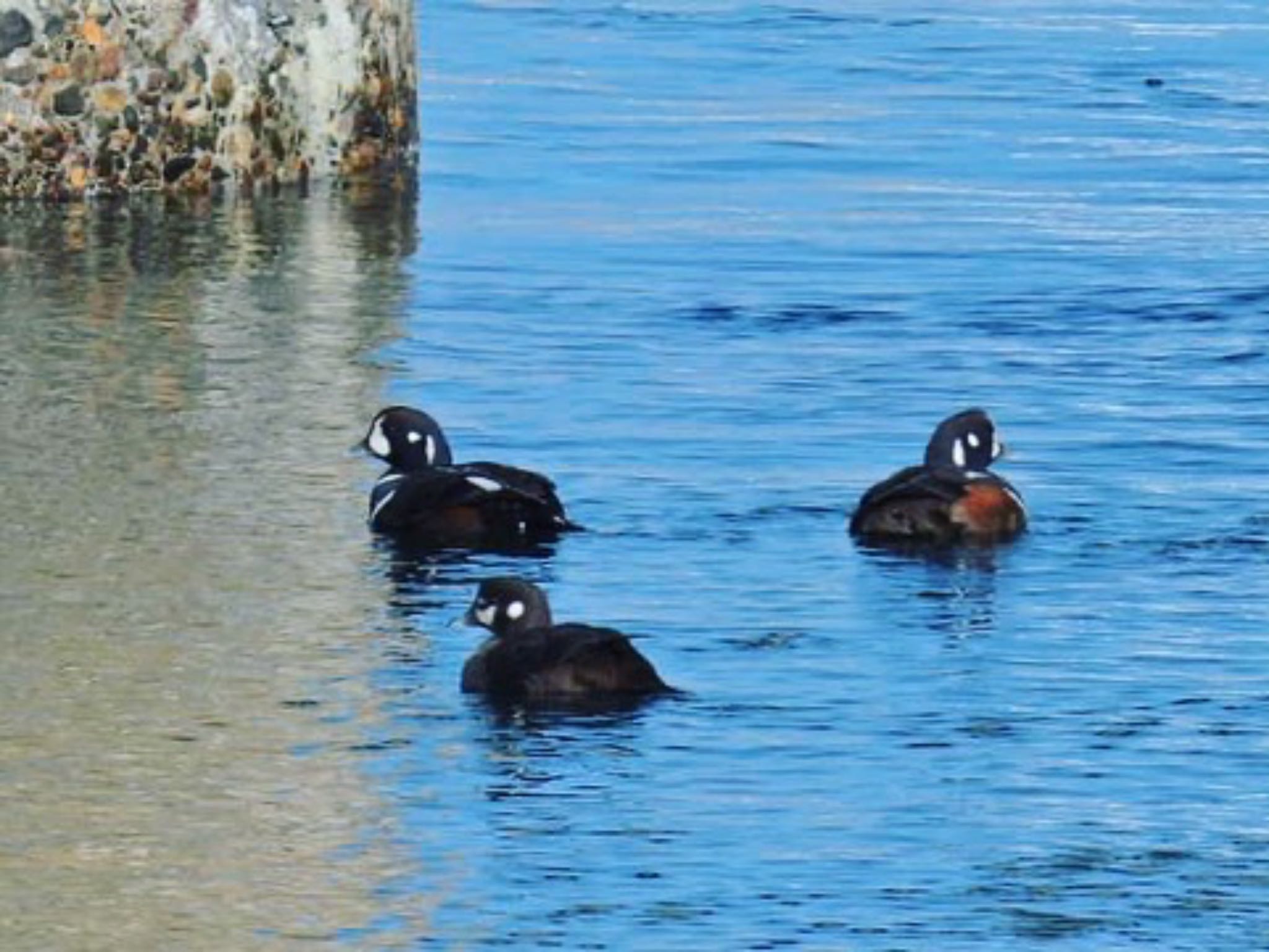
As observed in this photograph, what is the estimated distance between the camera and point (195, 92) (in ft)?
97.5

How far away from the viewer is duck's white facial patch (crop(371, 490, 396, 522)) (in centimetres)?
1959

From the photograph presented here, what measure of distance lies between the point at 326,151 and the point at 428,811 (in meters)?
16.2

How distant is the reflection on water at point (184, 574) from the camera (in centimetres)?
1445

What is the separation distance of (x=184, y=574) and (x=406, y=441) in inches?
68.5

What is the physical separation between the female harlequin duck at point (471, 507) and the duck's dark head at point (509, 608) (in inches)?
89.3

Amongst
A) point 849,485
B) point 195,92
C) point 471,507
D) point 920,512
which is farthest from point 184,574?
point 195,92

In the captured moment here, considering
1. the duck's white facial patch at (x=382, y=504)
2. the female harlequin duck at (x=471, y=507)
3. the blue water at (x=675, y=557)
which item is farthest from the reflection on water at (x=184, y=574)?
the female harlequin duck at (x=471, y=507)

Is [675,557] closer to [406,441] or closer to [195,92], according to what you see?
[406,441]

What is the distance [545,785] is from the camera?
15359 mm

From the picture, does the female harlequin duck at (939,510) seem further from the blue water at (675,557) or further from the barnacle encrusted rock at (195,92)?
the barnacle encrusted rock at (195,92)

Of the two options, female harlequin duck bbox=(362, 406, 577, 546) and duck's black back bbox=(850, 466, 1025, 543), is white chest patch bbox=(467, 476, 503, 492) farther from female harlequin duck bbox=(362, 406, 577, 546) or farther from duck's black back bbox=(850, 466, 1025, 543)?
duck's black back bbox=(850, 466, 1025, 543)

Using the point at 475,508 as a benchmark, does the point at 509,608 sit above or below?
above

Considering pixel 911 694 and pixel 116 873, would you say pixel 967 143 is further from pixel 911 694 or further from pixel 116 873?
pixel 116 873

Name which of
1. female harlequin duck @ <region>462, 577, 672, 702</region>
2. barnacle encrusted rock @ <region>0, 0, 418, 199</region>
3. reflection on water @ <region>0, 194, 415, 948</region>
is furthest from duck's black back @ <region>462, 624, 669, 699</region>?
barnacle encrusted rock @ <region>0, 0, 418, 199</region>
